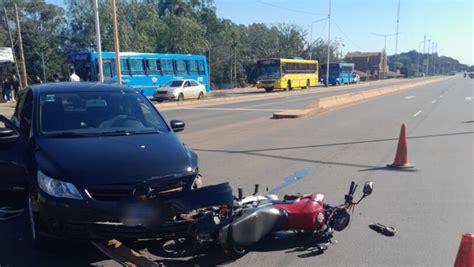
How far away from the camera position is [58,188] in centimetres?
396

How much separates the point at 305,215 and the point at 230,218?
2.63 feet

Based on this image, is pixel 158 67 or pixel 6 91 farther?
pixel 158 67

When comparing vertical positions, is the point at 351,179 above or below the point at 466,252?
below

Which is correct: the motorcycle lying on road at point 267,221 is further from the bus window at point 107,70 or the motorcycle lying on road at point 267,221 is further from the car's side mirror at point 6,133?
the bus window at point 107,70

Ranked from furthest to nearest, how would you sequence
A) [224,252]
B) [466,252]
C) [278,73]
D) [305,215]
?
[278,73]
[305,215]
[224,252]
[466,252]

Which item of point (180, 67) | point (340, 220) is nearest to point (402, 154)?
point (340, 220)

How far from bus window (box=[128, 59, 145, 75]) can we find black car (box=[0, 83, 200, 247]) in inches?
1014

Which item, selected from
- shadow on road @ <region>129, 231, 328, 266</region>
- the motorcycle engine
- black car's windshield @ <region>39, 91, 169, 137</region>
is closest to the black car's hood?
black car's windshield @ <region>39, 91, 169, 137</region>

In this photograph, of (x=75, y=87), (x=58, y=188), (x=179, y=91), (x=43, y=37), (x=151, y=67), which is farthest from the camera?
(x=43, y=37)

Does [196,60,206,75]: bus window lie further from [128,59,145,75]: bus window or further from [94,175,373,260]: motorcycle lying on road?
[94,175,373,260]: motorcycle lying on road

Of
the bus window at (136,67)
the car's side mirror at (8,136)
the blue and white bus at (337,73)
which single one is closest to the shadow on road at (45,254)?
the car's side mirror at (8,136)

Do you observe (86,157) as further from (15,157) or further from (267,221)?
(267,221)

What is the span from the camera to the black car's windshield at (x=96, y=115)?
16.4ft

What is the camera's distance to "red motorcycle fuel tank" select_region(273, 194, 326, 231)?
4.54 meters
